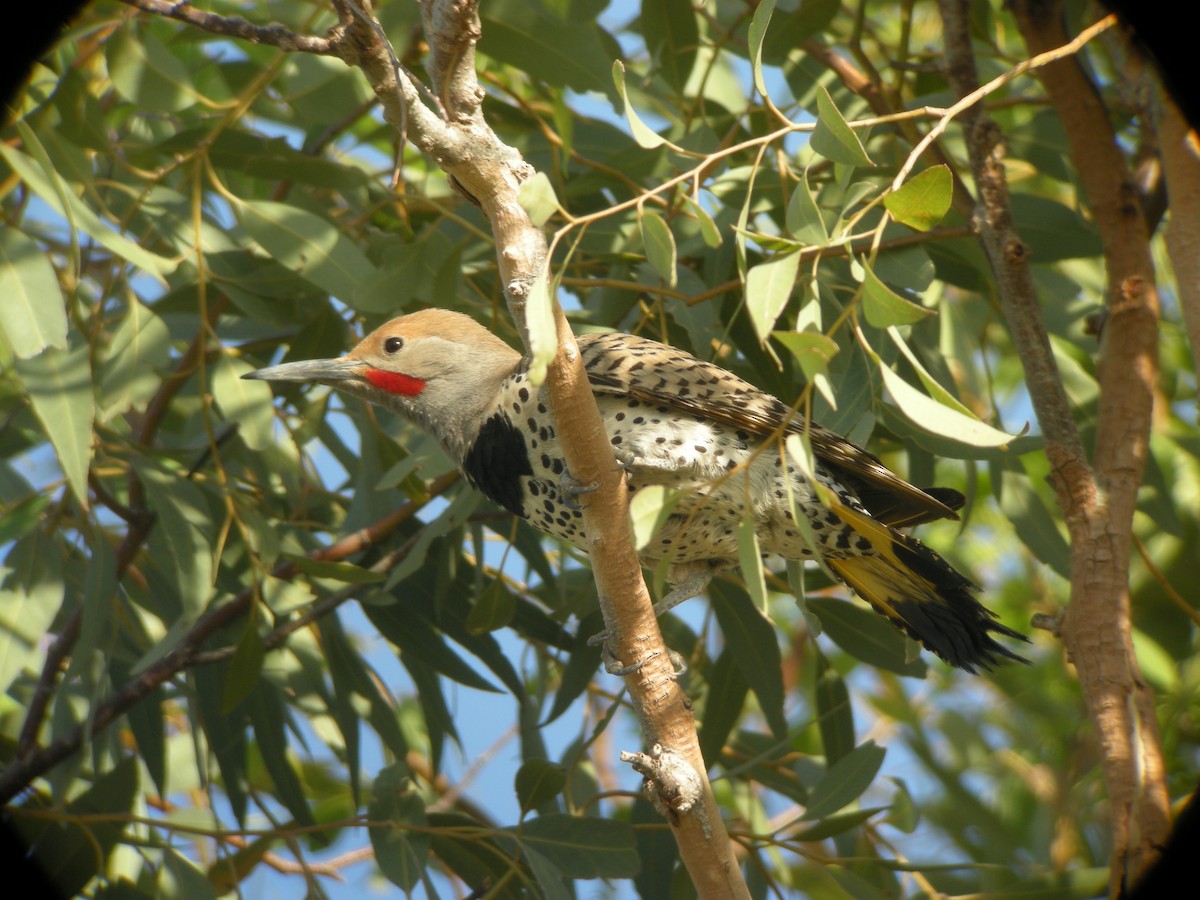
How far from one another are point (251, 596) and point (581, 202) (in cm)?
143

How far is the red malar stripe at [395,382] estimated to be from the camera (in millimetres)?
3420

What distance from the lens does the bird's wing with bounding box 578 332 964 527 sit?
2.83 meters

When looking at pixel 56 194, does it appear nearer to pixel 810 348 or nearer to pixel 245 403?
pixel 245 403

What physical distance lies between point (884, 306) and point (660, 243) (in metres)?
0.36

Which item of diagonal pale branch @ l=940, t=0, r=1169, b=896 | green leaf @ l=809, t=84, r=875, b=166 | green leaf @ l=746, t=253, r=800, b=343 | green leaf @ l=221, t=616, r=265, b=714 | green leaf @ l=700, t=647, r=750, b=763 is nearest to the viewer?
green leaf @ l=746, t=253, r=800, b=343

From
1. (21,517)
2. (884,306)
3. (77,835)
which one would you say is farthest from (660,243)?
(77,835)

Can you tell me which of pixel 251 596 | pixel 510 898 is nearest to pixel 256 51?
pixel 251 596

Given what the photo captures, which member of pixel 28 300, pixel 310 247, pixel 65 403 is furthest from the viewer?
pixel 310 247

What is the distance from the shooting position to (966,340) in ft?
12.3

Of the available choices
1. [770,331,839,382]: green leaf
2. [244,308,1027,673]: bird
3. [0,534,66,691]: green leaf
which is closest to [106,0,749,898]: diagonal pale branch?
[770,331,839,382]: green leaf

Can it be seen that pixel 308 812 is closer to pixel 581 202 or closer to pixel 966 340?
pixel 581 202

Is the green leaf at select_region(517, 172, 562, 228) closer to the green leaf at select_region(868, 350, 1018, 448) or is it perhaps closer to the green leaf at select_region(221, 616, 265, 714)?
the green leaf at select_region(868, 350, 1018, 448)

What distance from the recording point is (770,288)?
1726 mm

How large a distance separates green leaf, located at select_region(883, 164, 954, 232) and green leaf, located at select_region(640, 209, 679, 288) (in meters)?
0.33
